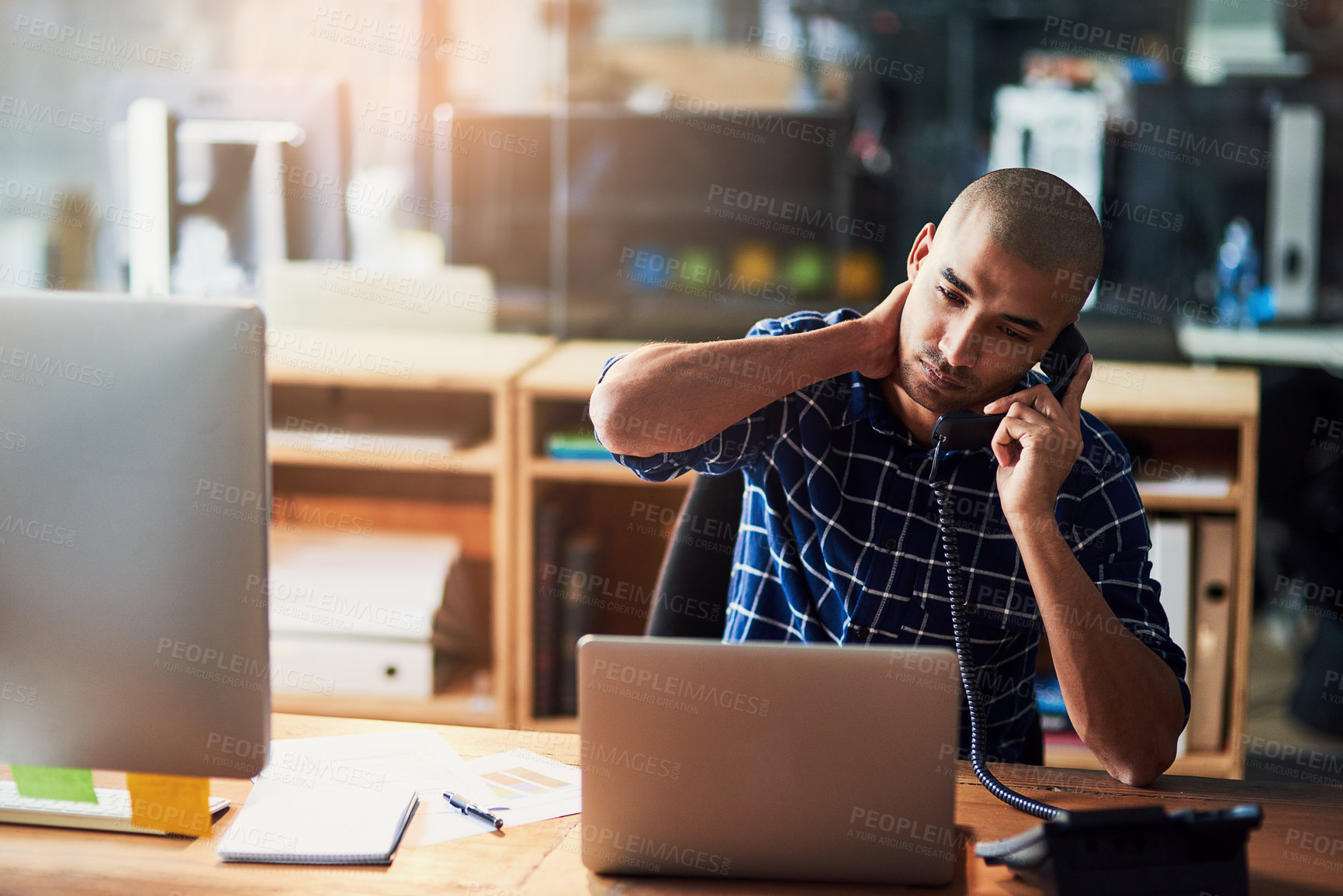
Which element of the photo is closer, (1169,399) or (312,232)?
(1169,399)

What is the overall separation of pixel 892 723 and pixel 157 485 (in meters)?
0.58

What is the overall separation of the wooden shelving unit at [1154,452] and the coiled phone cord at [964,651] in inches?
30.9

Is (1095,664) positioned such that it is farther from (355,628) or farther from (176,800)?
(355,628)

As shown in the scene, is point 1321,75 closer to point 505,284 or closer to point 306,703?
point 505,284

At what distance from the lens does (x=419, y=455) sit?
2.29m

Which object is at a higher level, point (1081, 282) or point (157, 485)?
point (1081, 282)

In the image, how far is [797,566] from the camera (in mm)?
1439

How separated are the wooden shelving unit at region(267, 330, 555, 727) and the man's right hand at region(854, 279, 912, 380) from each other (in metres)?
0.99

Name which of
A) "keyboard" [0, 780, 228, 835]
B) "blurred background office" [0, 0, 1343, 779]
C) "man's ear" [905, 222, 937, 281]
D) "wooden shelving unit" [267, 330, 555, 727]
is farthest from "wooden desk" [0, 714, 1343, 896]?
"blurred background office" [0, 0, 1343, 779]

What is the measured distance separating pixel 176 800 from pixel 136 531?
0.24 m

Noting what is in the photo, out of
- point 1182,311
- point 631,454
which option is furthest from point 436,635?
point 1182,311

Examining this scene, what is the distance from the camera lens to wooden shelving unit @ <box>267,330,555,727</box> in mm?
2285

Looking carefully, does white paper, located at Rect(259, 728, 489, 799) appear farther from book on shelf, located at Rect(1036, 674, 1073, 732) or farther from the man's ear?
book on shelf, located at Rect(1036, 674, 1073, 732)

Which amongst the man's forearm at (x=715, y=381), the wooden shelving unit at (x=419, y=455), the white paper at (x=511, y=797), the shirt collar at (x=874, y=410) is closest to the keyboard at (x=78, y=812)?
the white paper at (x=511, y=797)
